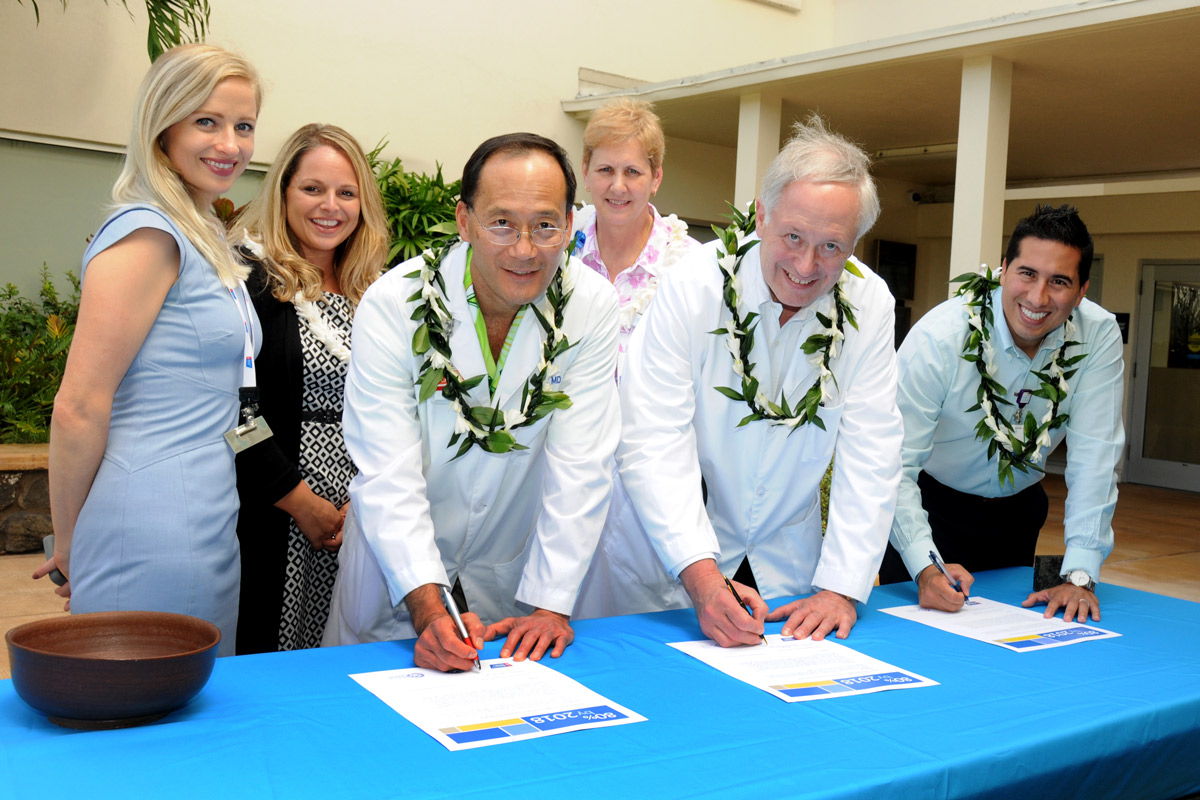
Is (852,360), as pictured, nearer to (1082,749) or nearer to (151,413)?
(1082,749)

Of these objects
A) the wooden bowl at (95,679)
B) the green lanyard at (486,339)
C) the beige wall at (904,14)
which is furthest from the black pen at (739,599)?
the beige wall at (904,14)

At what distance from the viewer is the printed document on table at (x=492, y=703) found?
1.67 m

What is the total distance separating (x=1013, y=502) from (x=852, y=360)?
3.41 feet

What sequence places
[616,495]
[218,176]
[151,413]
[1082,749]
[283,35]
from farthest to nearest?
[283,35] → [616,495] → [218,176] → [151,413] → [1082,749]

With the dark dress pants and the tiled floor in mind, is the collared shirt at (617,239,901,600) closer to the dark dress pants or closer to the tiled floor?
the dark dress pants

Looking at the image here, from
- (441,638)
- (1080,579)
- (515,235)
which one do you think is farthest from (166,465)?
(1080,579)

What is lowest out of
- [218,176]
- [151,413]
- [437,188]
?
[151,413]

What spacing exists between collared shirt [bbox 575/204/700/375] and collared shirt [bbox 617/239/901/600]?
0.99 m

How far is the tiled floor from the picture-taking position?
575 cm

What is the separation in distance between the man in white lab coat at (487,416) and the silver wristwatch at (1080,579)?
1.30 metres

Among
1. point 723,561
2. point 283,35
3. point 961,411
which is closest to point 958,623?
point 723,561

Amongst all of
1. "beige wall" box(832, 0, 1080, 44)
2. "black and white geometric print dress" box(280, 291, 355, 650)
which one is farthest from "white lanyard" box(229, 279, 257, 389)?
"beige wall" box(832, 0, 1080, 44)

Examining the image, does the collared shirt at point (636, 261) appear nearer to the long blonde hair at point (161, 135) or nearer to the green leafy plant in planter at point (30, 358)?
the long blonde hair at point (161, 135)

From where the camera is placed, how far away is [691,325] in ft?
9.25
